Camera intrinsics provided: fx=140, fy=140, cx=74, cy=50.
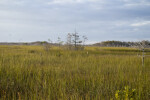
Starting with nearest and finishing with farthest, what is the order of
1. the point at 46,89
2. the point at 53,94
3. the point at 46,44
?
the point at 53,94 → the point at 46,89 → the point at 46,44

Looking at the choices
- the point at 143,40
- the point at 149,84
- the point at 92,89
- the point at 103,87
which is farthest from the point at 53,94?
the point at 143,40

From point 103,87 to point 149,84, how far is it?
5.32ft

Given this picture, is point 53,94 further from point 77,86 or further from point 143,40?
point 143,40

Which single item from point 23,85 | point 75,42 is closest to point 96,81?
point 23,85

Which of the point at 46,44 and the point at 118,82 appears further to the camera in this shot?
the point at 46,44

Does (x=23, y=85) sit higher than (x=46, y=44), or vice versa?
(x=46, y=44)

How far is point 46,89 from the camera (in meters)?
4.16

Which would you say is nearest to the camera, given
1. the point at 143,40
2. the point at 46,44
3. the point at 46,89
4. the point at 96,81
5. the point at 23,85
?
the point at 46,89

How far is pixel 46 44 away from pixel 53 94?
21.4 m

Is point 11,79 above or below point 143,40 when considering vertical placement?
below

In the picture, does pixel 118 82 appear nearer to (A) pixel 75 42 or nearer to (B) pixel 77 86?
(B) pixel 77 86

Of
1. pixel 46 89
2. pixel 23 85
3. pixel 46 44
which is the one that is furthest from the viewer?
pixel 46 44

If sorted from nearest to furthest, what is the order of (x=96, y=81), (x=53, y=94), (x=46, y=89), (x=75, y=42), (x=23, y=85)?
1. (x=53, y=94)
2. (x=46, y=89)
3. (x=23, y=85)
4. (x=96, y=81)
5. (x=75, y=42)

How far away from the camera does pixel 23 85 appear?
449 cm
